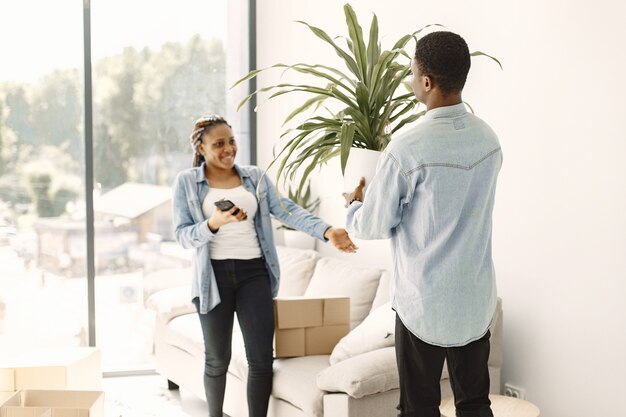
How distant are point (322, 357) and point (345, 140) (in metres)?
1.39

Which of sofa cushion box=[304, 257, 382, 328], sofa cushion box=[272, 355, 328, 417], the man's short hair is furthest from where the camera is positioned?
sofa cushion box=[304, 257, 382, 328]

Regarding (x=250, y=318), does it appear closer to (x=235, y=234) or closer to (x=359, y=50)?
(x=235, y=234)

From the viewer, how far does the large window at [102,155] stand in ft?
15.1

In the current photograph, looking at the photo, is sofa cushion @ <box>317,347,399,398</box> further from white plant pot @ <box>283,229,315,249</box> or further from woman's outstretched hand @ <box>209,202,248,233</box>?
white plant pot @ <box>283,229,315,249</box>

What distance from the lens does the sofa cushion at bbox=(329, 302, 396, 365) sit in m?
3.03

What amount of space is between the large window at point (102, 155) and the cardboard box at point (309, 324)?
1.71m

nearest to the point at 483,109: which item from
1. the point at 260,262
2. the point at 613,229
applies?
the point at 613,229

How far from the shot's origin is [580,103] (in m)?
2.80

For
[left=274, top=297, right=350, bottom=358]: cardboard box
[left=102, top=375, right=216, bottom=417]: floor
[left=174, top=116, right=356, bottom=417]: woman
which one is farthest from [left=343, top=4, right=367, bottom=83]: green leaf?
[left=102, top=375, right=216, bottom=417]: floor

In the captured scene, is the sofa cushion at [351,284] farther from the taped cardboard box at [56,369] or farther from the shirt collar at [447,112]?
the shirt collar at [447,112]

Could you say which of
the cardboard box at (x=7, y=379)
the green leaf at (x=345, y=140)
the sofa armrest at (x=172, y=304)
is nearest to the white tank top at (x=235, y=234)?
the cardboard box at (x=7, y=379)

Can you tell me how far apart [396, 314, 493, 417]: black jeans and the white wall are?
0.86 m

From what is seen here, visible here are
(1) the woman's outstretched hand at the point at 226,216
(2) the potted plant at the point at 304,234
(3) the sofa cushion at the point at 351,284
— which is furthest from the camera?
(2) the potted plant at the point at 304,234

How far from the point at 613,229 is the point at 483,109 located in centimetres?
83
